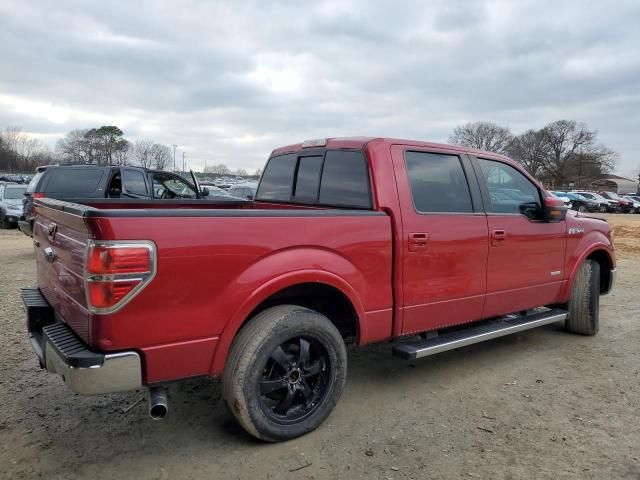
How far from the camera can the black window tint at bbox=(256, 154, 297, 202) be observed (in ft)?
15.0

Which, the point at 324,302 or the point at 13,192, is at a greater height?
the point at 13,192

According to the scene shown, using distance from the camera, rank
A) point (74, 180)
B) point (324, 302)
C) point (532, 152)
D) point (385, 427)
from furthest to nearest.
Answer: point (532, 152), point (74, 180), point (324, 302), point (385, 427)

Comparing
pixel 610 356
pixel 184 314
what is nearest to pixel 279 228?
pixel 184 314

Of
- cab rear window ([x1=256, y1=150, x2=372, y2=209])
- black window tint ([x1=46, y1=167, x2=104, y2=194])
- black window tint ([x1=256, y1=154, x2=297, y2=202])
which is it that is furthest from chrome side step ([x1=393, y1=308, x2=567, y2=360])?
black window tint ([x1=46, y1=167, x2=104, y2=194])

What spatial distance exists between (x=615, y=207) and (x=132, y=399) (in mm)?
45923

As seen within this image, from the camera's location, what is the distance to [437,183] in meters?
4.02

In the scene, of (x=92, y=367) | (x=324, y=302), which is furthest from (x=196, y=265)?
(x=324, y=302)

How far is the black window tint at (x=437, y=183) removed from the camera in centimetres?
385

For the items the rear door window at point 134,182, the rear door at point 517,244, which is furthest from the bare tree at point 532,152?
the rear door at point 517,244

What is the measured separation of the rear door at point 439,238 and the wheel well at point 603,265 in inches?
84.7

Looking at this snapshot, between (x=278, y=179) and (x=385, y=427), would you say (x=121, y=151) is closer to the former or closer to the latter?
(x=278, y=179)

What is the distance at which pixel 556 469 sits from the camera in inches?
114

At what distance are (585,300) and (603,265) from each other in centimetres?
78

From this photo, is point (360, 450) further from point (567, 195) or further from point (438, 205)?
point (567, 195)
